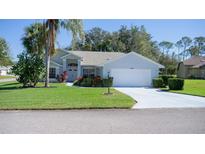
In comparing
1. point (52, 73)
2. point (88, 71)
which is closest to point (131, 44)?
point (88, 71)

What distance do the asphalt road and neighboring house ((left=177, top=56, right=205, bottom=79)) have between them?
117 feet

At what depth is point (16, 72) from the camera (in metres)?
20.8

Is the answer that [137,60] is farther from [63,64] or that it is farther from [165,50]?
[165,50]

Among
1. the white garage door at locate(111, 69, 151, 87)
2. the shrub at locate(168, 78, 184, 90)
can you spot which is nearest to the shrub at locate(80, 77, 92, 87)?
the white garage door at locate(111, 69, 151, 87)

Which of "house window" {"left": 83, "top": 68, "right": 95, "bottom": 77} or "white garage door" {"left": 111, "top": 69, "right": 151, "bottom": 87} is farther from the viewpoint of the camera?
"house window" {"left": 83, "top": 68, "right": 95, "bottom": 77}

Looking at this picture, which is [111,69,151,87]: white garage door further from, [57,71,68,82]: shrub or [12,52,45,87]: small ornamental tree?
[12,52,45,87]: small ornamental tree

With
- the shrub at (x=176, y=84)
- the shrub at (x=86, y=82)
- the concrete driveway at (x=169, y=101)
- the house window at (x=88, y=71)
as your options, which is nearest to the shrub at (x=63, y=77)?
the house window at (x=88, y=71)

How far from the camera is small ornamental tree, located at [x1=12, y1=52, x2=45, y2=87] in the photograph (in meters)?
20.9

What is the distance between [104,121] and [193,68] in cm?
4173

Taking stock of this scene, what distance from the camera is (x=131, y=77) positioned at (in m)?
26.2

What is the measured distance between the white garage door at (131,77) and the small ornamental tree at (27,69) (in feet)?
26.1

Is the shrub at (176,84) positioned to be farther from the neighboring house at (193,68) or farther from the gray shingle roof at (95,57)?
the neighboring house at (193,68)

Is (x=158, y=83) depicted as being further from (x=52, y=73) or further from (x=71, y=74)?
(x=52, y=73)

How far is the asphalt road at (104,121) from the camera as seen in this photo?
7191 mm
